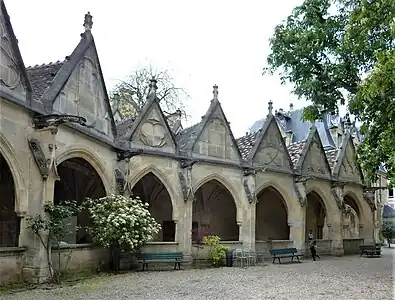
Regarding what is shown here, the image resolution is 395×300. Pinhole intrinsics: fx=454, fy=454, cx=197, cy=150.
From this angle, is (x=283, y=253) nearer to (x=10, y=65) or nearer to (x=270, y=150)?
(x=270, y=150)

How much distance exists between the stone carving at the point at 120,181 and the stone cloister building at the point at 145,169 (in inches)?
1.3

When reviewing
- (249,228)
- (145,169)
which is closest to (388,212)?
(249,228)

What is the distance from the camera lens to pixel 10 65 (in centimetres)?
1002

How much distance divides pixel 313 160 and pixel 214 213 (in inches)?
217

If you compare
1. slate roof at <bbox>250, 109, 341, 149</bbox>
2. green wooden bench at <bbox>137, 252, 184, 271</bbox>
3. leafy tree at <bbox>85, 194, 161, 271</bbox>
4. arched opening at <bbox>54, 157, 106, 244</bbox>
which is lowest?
green wooden bench at <bbox>137, 252, 184, 271</bbox>

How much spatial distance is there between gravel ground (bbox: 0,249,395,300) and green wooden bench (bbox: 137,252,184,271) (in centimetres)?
71

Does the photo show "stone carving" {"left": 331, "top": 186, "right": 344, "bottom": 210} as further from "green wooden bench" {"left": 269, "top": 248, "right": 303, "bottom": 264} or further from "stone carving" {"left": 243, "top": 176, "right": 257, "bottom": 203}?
"stone carving" {"left": 243, "top": 176, "right": 257, "bottom": 203}

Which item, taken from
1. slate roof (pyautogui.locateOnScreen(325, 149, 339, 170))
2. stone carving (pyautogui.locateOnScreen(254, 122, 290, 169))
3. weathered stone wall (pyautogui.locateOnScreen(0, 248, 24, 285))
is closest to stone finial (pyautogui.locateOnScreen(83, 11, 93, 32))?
weathered stone wall (pyautogui.locateOnScreen(0, 248, 24, 285))

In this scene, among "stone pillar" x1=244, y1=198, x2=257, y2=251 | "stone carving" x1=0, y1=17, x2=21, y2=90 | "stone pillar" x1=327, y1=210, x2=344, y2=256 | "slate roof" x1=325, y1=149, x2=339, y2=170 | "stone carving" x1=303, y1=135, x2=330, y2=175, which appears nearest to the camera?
"stone carving" x1=0, y1=17, x2=21, y2=90

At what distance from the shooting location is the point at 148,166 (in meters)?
15.6

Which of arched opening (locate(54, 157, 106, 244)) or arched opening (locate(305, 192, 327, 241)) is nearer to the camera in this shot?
arched opening (locate(54, 157, 106, 244))

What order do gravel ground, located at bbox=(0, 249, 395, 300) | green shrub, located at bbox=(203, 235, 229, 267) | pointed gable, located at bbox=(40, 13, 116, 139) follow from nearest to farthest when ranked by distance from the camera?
1. gravel ground, located at bbox=(0, 249, 395, 300)
2. pointed gable, located at bbox=(40, 13, 116, 139)
3. green shrub, located at bbox=(203, 235, 229, 267)

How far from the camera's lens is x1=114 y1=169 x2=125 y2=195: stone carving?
1427cm

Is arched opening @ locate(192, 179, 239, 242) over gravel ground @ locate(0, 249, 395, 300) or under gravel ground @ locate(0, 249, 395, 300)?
over
